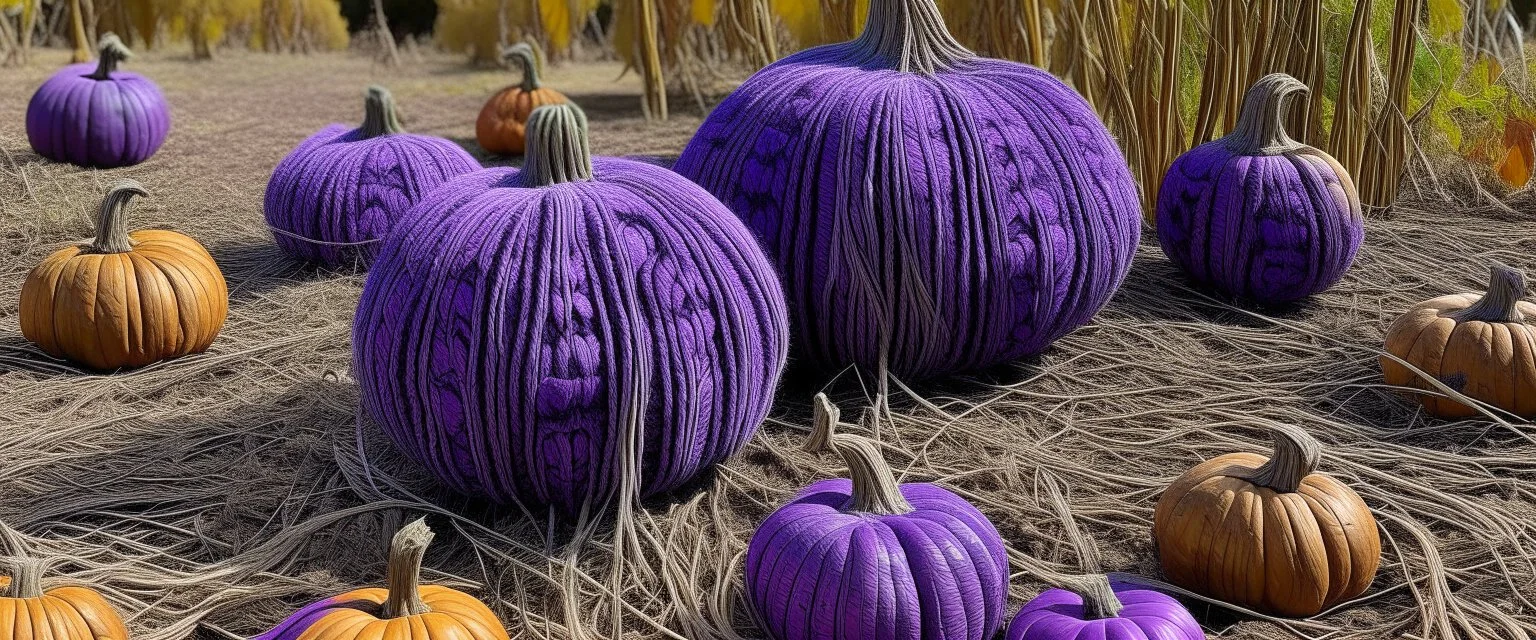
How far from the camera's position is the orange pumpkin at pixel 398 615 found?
2285 millimetres

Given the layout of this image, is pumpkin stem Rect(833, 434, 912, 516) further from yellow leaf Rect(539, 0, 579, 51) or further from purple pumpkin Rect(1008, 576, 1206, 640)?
yellow leaf Rect(539, 0, 579, 51)

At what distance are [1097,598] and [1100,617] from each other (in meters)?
0.03

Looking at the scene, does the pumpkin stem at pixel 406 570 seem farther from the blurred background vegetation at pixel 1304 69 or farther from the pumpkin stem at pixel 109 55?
the pumpkin stem at pixel 109 55

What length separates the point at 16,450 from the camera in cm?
370

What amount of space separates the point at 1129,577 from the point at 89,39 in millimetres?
9459

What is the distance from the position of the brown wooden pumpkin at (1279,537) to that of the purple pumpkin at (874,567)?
44cm

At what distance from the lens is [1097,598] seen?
2.41m

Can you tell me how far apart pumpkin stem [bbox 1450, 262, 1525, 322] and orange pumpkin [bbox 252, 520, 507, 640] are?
108 inches

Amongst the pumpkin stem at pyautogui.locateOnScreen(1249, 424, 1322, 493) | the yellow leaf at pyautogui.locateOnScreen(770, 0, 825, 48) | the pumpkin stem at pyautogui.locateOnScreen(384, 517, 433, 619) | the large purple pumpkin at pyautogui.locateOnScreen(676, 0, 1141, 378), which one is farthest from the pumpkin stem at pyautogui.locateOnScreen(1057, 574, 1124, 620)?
the yellow leaf at pyautogui.locateOnScreen(770, 0, 825, 48)

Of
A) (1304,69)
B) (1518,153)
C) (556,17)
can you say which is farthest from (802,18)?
(1518,153)

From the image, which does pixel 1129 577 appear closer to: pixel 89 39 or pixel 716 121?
pixel 716 121

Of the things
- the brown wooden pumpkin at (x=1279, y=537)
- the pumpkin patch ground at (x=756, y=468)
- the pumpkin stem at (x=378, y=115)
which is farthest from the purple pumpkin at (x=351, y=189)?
the brown wooden pumpkin at (x=1279, y=537)

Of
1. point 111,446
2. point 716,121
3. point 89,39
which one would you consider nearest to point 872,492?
point 716,121

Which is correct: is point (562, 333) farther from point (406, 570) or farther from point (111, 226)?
point (111, 226)
